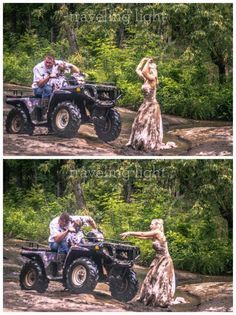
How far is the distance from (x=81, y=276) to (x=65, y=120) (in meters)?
2.24

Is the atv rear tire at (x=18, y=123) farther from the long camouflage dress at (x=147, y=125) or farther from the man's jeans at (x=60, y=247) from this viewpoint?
the man's jeans at (x=60, y=247)

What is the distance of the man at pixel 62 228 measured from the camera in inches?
795

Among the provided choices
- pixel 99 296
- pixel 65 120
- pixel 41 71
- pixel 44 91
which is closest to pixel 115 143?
pixel 65 120

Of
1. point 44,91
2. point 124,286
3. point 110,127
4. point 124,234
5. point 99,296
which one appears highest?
point 44,91

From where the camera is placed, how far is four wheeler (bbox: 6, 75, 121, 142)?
2066 cm

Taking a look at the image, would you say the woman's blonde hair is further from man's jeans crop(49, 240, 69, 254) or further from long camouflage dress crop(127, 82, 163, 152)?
man's jeans crop(49, 240, 69, 254)

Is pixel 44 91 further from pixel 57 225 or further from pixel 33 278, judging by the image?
pixel 33 278

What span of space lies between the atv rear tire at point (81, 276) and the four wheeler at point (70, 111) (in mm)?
1947

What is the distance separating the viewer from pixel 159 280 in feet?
65.9

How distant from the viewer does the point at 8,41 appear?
2139cm

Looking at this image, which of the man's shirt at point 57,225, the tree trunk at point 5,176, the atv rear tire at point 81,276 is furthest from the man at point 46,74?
the atv rear tire at point 81,276

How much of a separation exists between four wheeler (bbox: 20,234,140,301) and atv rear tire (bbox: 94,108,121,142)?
5.11 ft

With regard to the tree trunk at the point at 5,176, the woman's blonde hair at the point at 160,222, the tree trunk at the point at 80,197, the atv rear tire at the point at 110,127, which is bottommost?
the woman's blonde hair at the point at 160,222

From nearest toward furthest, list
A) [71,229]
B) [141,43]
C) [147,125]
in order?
[71,229] → [147,125] → [141,43]
